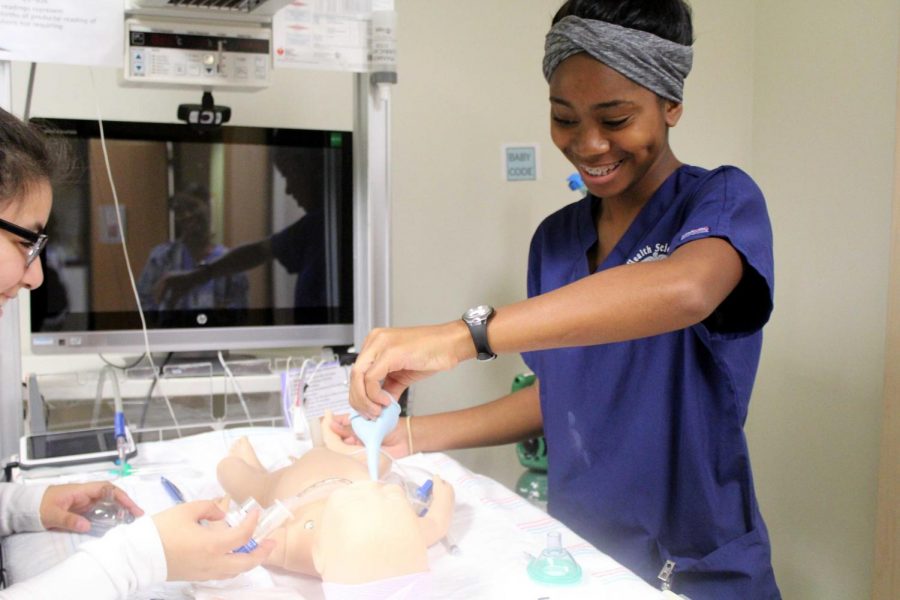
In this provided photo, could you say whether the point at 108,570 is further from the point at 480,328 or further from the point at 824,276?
the point at 824,276

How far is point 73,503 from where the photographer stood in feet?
4.58

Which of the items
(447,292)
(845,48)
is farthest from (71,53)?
(845,48)

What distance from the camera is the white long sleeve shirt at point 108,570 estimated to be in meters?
1.02

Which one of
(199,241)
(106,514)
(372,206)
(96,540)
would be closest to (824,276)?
(372,206)

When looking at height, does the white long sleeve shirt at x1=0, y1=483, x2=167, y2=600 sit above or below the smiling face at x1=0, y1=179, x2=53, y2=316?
below


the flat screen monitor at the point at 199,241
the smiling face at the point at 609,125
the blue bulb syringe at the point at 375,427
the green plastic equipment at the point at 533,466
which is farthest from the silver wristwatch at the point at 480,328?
the green plastic equipment at the point at 533,466

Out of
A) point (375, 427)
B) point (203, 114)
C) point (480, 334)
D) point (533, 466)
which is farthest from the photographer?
point (533, 466)

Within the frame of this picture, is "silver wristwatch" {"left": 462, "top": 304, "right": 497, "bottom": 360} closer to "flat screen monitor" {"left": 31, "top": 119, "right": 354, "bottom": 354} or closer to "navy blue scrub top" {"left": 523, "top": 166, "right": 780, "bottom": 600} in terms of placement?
"navy blue scrub top" {"left": 523, "top": 166, "right": 780, "bottom": 600}

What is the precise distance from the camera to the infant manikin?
1.10m

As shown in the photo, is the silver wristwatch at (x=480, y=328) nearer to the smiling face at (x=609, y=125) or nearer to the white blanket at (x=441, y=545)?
the white blanket at (x=441, y=545)

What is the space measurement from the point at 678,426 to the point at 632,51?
578 millimetres

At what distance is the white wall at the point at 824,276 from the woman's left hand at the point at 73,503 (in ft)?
6.30

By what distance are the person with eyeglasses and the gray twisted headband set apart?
30.8 inches

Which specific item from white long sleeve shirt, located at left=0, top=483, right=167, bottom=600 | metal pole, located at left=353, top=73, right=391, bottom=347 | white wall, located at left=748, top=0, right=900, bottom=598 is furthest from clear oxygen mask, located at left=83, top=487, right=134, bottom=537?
white wall, located at left=748, top=0, right=900, bottom=598
